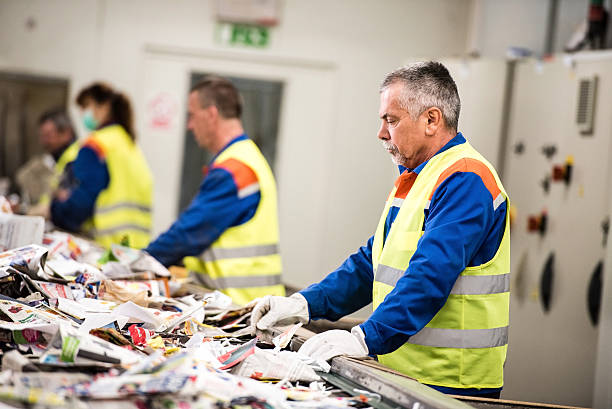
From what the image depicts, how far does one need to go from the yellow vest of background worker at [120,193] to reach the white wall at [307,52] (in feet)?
5.72

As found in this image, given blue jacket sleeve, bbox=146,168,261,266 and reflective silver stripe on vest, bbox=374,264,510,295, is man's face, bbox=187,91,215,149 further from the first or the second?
reflective silver stripe on vest, bbox=374,264,510,295

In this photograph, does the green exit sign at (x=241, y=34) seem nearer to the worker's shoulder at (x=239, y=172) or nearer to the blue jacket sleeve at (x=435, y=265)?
the worker's shoulder at (x=239, y=172)

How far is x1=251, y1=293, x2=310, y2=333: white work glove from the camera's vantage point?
2.06 metres

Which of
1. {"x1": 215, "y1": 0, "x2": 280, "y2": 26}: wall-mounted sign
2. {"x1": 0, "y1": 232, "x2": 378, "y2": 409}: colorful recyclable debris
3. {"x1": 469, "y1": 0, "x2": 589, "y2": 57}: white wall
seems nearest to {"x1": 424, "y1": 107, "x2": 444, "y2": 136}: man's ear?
{"x1": 0, "y1": 232, "x2": 378, "y2": 409}: colorful recyclable debris

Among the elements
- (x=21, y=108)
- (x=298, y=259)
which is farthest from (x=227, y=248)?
(x=21, y=108)

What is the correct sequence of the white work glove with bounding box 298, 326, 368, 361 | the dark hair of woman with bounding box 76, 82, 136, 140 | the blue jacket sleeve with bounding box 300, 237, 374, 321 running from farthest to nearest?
the dark hair of woman with bounding box 76, 82, 136, 140
the blue jacket sleeve with bounding box 300, 237, 374, 321
the white work glove with bounding box 298, 326, 368, 361

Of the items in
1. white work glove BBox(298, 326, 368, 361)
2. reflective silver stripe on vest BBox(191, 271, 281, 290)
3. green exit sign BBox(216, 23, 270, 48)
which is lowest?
reflective silver stripe on vest BBox(191, 271, 281, 290)

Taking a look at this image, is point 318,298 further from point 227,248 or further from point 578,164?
point 578,164

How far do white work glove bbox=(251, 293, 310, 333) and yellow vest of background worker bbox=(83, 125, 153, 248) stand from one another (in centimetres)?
240

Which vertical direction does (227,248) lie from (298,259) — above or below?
above

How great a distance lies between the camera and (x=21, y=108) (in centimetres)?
623

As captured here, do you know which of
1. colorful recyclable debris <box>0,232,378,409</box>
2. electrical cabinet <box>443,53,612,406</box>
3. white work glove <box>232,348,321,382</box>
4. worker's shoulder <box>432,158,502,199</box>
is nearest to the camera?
colorful recyclable debris <box>0,232,378,409</box>

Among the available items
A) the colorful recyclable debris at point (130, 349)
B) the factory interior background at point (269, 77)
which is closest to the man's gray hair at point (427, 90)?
the colorful recyclable debris at point (130, 349)

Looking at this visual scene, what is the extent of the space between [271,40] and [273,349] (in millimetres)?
4775
